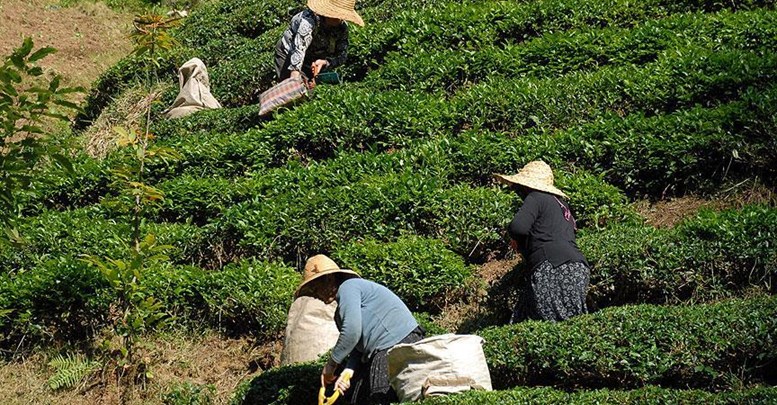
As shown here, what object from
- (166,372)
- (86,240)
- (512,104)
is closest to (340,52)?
(512,104)

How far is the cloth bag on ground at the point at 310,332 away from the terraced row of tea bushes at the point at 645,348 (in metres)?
1.53

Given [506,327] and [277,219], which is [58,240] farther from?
[506,327]

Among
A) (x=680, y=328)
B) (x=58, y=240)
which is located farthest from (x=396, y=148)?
(x=680, y=328)

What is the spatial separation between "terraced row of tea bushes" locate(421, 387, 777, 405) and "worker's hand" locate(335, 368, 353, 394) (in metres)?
0.66

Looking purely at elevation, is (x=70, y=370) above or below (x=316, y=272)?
below

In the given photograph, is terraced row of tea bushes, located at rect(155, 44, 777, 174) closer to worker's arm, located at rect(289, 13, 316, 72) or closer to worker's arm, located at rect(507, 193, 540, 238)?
worker's arm, located at rect(289, 13, 316, 72)

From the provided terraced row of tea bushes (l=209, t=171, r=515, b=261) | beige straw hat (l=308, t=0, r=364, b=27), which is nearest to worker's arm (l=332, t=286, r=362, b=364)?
terraced row of tea bushes (l=209, t=171, r=515, b=261)

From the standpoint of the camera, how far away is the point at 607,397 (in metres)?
7.43

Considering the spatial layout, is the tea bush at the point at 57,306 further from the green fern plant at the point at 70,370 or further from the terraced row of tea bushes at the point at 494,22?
the terraced row of tea bushes at the point at 494,22

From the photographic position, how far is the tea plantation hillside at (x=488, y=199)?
8242 mm

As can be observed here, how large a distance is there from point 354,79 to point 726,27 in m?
4.77

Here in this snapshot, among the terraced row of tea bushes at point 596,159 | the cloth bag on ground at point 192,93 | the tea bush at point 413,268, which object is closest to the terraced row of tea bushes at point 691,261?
the terraced row of tea bushes at point 596,159

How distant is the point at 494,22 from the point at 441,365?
800 cm

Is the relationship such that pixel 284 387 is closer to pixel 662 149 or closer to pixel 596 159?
pixel 596 159
